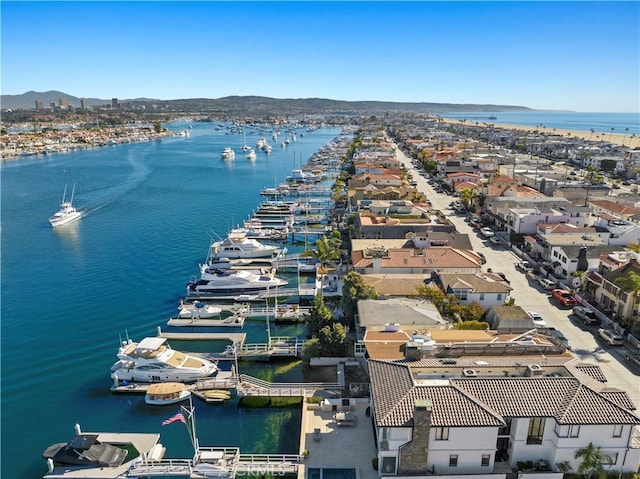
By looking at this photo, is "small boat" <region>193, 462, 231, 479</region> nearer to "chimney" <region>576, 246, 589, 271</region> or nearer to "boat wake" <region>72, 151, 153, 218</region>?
"chimney" <region>576, 246, 589, 271</region>

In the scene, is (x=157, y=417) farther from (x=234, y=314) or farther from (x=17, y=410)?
(x=234, y=314)

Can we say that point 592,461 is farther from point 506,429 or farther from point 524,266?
point 524,266

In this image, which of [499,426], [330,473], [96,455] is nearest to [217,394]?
[96,455]

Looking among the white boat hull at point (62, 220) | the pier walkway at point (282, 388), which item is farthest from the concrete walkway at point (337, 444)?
the white boat hull at point (62, 220)

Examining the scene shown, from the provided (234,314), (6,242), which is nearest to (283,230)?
(234,314)

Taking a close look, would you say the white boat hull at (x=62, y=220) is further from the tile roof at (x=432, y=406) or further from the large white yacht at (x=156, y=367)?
the tile roof at (x=432, y=406)

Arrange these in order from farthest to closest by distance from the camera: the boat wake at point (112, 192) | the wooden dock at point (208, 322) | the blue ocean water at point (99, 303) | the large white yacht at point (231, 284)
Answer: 1. the boat wake at point (112, 192)
2. the large white yacht at point (231, 284)
3. the wooden dock at point (208, 322)
4. the blue ocean water at point (99, 303)

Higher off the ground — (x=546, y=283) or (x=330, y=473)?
(x=546, y=283)
